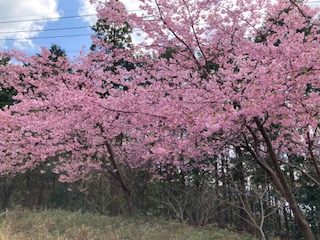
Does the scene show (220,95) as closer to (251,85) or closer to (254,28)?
(251,85)

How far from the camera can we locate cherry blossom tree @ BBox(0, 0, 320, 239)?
4.08 meters

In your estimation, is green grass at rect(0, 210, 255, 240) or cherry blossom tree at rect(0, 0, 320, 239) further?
green grass at rect(0, 210, 255, 240)

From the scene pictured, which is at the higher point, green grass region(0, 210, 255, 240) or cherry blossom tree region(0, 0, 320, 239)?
cherry blossom tree region(0, 0, 320, 239)

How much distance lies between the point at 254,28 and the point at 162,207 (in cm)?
821

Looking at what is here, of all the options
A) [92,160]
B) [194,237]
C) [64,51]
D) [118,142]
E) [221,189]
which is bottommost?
[194,237]

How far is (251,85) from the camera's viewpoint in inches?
158

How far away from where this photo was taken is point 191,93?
479 centimetres

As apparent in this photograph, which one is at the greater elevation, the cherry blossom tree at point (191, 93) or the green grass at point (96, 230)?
the cherry blossom tree at point (191, 93)

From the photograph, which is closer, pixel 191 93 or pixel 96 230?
pixel 191 93

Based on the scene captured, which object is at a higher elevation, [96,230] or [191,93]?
[191,93]

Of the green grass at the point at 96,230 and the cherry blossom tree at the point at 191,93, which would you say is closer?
the cherry blossom tree at the point at 191,93

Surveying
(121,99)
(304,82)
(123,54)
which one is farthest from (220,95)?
(123,54)

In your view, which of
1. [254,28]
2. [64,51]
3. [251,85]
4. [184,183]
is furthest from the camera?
[64,51]

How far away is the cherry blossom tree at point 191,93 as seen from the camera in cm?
408
